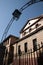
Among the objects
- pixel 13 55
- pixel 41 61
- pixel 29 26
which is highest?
pixel 29 26

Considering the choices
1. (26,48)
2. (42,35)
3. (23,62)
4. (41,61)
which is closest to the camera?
(41,61)

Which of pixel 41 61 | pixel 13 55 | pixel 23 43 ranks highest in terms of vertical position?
pixel 23 43

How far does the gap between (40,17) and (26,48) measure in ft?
23.1

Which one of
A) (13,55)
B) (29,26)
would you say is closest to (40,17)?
(29,26)

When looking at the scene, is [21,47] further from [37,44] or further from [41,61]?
[41,61]

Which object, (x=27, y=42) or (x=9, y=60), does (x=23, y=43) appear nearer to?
(x=27, y=42)

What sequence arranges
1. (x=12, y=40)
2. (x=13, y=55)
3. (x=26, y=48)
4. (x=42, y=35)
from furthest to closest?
1. (x=12, y=40)
2. (x=13, y=55)
3. (x=26, y=48)
4. (x=42, y=35)

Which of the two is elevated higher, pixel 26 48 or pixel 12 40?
pixel 12 40

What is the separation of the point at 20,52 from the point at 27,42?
2.43m

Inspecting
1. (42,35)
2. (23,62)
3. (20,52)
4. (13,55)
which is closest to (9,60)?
(13,55)

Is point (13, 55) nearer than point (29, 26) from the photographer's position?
Yes

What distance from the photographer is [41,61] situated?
67.2ft

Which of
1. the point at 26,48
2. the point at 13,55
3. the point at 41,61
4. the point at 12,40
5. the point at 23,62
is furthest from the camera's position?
the point at 12,40

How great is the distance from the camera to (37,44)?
22.8m
